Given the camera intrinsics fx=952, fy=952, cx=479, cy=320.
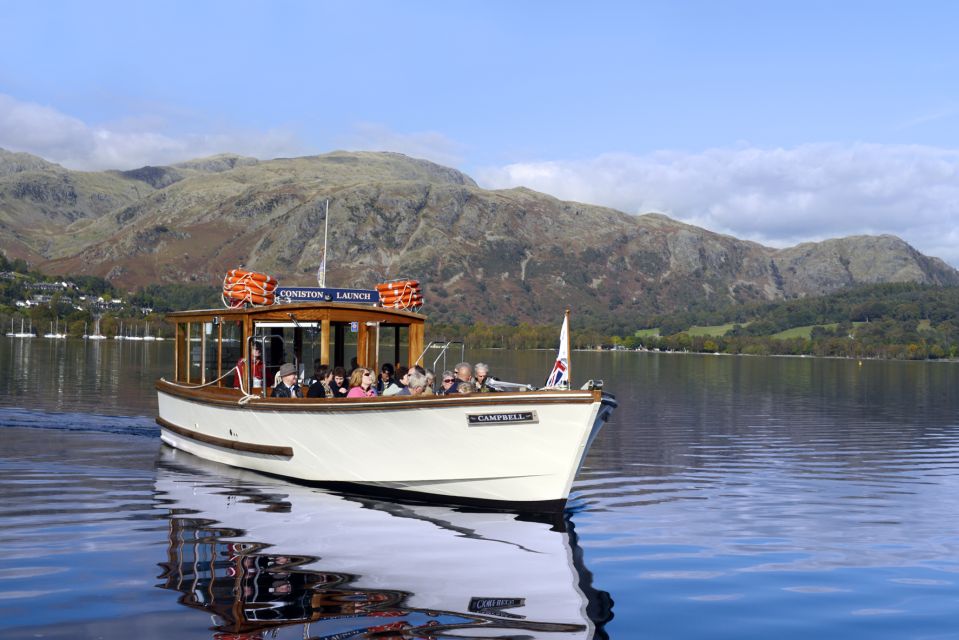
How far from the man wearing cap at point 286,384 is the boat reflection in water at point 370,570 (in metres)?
1.90

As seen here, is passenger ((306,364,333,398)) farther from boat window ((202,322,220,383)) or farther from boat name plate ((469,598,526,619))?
boat name plate ((469,598,526,619))

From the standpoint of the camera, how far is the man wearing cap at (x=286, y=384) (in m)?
18.1

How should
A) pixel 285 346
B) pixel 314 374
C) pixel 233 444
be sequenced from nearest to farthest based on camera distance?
pixel 314 374 < pixel 233 444 < pixel 285 346

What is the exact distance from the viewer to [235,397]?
1958 centimetres

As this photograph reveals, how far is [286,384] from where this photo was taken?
18172 mm

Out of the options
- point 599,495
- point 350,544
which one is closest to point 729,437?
point 599,495

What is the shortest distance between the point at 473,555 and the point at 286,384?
668cm

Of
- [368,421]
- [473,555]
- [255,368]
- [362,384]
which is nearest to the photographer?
[473,555]

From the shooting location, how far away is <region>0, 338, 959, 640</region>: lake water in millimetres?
10070

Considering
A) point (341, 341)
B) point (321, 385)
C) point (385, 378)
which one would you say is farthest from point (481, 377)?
point (341, 341)

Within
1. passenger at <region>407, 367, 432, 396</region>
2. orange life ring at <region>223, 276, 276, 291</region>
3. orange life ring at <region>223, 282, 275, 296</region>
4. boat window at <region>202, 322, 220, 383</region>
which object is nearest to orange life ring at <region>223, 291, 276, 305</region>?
orange life ring at <region>223, 282, 275, 296</region>

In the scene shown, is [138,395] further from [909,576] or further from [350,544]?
[909,576]

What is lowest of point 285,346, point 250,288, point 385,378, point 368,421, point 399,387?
point 368,421

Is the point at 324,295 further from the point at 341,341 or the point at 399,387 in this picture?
the point at 399,387
